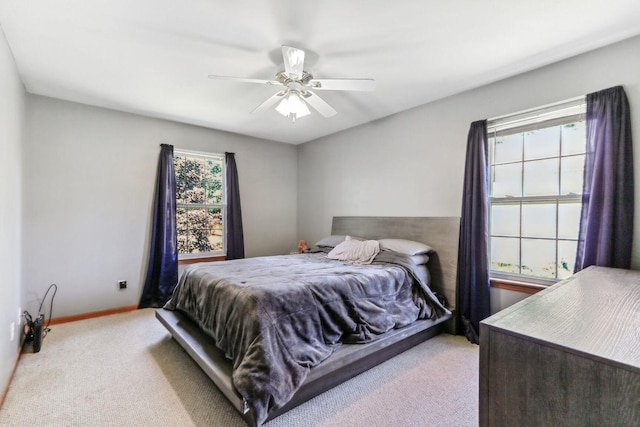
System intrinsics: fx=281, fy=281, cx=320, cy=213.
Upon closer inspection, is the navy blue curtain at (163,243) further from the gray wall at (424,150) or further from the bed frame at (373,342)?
the gray wall at (424,150)

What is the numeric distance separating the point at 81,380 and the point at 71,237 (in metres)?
1.89

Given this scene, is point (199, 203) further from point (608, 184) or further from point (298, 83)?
point (608, 184)

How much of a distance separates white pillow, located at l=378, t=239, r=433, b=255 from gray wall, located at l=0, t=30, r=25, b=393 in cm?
323

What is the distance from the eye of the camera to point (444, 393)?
1.97m

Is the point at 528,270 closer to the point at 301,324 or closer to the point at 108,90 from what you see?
the point at 301,324

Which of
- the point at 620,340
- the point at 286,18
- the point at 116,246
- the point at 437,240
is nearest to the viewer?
the point at 620,340

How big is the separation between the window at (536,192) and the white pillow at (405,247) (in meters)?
0.65

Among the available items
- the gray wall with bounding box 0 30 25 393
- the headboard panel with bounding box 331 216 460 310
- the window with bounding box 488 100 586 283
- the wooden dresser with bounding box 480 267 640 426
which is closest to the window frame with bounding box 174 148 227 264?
the gray wall with bounding box 0 30 25 393

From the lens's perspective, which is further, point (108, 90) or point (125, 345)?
point (108, 90)

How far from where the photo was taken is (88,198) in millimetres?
3391

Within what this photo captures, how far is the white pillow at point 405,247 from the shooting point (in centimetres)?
305

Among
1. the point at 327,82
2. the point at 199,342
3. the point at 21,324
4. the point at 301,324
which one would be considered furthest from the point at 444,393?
the point at 21,324

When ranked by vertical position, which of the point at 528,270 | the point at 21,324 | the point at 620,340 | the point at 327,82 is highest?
the point at 327,82

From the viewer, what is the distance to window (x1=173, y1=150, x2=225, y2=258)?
4.12 m
